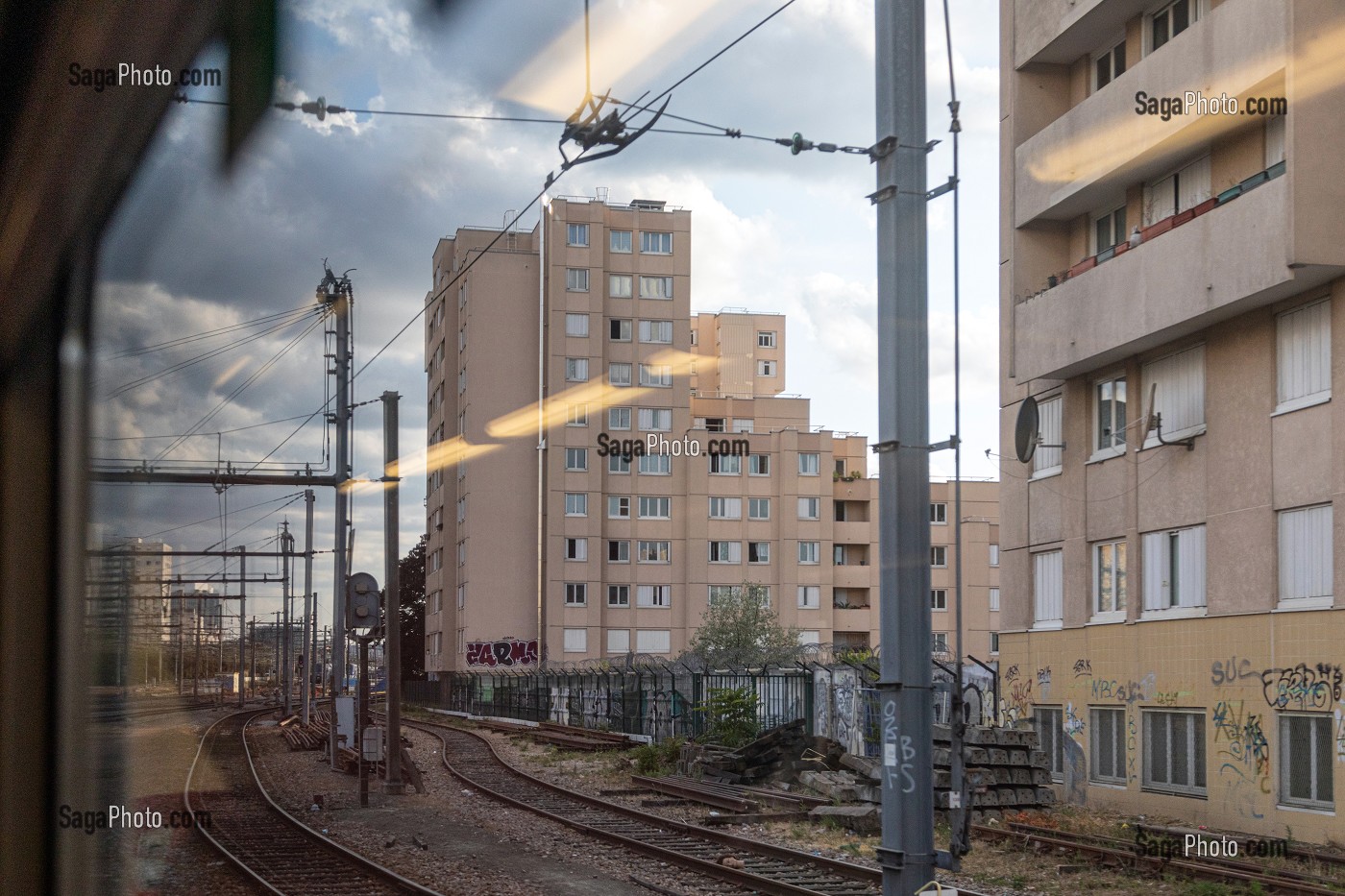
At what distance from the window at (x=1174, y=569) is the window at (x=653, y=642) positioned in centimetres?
5136

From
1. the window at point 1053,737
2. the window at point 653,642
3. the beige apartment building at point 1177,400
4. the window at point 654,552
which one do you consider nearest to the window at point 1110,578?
the beige apartment building at point 1177,400

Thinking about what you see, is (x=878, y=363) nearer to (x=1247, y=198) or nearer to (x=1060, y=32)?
(x=1247, y=198)

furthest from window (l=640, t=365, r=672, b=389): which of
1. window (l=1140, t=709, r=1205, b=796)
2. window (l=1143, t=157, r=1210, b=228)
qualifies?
window (l=1140, t=709, r=1205, b=796)

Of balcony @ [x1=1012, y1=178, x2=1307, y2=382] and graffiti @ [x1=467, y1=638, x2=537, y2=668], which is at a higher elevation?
balcony @ [x1=1012, y1=178, x2=1307, y2=382]

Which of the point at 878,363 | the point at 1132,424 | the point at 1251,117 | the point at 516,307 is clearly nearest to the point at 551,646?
the point at 516,307

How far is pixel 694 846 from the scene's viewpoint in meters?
16.9

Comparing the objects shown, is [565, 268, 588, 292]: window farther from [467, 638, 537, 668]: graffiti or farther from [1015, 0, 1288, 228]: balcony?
[1015, 0, 1288, 228]: balcony

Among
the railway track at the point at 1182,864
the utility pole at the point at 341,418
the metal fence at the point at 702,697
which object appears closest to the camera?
the railway track at the point at 1182,864

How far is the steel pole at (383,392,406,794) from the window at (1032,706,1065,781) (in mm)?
11680

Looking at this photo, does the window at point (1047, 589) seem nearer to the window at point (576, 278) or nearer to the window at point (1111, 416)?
the window at point (1111, 416)

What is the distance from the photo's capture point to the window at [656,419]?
242 feet

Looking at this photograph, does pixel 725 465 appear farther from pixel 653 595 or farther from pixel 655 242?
pixel 655 242

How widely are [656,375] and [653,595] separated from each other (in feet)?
40.0

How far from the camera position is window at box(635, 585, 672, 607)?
72.8m
